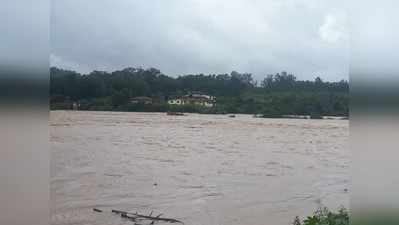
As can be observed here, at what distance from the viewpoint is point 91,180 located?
10.7 feet

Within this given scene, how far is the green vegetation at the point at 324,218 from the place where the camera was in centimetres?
308

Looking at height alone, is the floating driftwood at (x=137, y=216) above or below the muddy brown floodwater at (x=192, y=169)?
below

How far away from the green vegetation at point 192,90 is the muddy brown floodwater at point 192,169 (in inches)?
2.7

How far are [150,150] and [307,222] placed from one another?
3.35ft

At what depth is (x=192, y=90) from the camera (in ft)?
10.7

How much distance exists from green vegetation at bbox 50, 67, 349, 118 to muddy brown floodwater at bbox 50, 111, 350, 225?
69mm

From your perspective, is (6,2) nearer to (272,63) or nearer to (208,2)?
(208,2)

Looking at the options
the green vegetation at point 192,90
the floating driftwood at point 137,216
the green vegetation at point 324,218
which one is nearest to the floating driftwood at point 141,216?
the floating driftwood at point 137,216

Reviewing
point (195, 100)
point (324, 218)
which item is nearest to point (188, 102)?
point (195, 100)

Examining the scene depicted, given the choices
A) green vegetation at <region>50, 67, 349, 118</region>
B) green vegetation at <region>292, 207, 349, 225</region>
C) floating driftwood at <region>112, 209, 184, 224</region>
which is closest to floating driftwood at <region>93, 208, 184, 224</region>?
floating driftwood at <region>112, 209, 184, 224</region>

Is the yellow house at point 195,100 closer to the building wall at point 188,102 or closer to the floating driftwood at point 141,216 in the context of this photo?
the building wall at point 188,102

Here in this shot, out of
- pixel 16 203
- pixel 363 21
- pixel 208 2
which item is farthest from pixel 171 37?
pixel 16 203

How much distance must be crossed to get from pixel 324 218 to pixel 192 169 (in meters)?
0.82

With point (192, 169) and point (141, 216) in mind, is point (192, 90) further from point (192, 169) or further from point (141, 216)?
point (141, 216)
